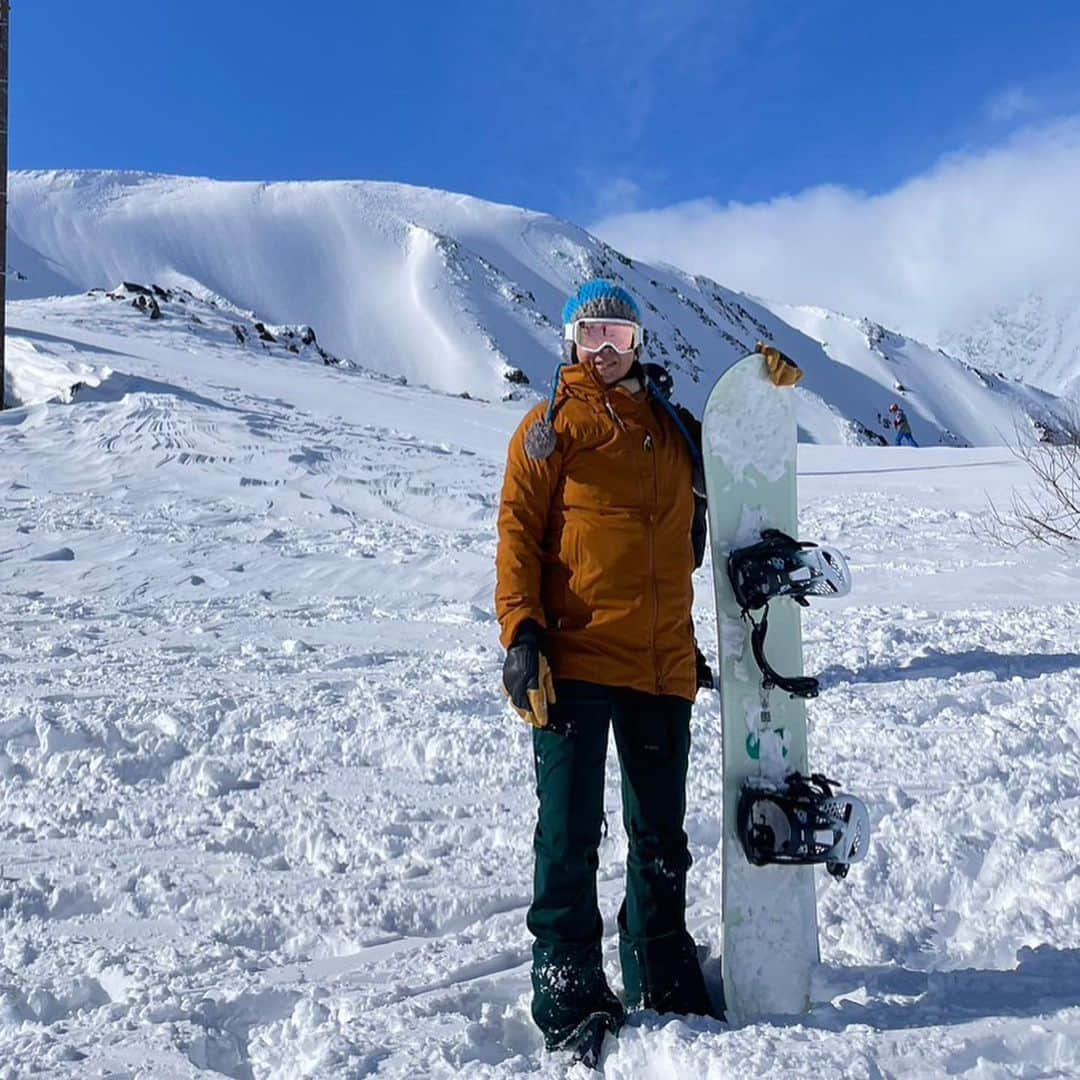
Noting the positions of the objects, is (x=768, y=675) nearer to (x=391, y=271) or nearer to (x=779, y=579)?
(x=779, y=579)

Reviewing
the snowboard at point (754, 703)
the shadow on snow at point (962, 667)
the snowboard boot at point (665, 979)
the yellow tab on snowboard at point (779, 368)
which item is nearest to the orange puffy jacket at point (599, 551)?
the snowboard at point (754, 703)

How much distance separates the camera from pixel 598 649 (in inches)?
98.9

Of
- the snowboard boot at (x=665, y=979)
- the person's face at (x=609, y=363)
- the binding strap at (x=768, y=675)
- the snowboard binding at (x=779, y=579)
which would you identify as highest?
the person's face at (x=609, y=363)

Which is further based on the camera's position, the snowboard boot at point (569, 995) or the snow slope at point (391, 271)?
the snow slope at point (391, 271)

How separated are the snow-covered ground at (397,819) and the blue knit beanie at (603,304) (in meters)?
1.81

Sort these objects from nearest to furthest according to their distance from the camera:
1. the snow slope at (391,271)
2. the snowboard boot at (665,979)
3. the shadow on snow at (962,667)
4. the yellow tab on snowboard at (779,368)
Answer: the snowboard boot at (665,979), the yellow tab on snowboard at (779,368), the shadow on snow at (962,667), the snow slope at (391,271)

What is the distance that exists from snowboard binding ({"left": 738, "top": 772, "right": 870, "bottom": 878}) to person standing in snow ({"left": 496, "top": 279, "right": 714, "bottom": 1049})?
23 cm

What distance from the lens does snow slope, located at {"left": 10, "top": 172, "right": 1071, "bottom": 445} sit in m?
63.1

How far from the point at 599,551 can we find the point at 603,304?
67 cm

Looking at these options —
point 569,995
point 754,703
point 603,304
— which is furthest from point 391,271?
point 569,995

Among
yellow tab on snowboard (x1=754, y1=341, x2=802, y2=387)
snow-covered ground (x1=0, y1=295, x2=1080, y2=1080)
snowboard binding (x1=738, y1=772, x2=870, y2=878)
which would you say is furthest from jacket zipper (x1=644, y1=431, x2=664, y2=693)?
snow-covered ground (x1=0, y1=295, x2=1080, y2=1080)

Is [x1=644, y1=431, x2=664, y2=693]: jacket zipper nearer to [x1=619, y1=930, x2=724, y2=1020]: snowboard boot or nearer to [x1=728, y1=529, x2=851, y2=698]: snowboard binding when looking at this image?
[x1=728, y1=529, x2=851, y2=698]: snowboard binding

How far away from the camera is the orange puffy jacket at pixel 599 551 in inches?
99.0

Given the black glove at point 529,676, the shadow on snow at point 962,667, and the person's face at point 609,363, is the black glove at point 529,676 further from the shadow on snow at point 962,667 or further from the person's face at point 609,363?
the shadow on snow at point 962,667
